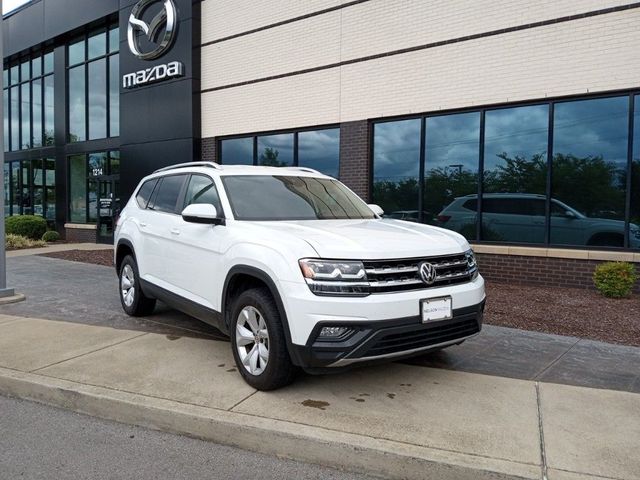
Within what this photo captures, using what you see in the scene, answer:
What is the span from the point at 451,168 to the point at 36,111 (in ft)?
59.9

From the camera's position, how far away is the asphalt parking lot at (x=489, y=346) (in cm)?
483

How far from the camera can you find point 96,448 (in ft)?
11.8

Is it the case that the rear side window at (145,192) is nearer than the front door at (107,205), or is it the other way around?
the rear side window at (145,192)

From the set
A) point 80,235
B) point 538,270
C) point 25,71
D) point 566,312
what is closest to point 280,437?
point 566,312

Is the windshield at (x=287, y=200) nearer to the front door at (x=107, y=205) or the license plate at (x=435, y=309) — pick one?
the license plate at (x=435, y=309)

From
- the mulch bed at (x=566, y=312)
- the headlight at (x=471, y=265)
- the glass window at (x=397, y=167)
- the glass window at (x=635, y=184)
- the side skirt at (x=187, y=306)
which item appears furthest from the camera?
the glass window at (x=397, y=167)

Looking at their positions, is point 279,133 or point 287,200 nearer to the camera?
point 287,200

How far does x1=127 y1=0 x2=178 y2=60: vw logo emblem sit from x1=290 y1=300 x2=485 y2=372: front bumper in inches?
518

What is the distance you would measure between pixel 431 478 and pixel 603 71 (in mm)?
7620

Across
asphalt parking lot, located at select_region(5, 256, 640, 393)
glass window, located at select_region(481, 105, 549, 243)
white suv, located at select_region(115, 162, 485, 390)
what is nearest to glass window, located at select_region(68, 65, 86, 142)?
asphalt parking lot, located at select_region(5, 256, 640, 393)

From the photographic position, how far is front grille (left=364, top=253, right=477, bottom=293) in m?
3.87

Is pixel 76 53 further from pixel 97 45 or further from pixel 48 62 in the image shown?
pixel 48 62

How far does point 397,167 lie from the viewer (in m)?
11.0

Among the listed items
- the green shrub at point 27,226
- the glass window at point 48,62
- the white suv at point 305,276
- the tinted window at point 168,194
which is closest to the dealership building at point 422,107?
the green shrub at point 27,226
